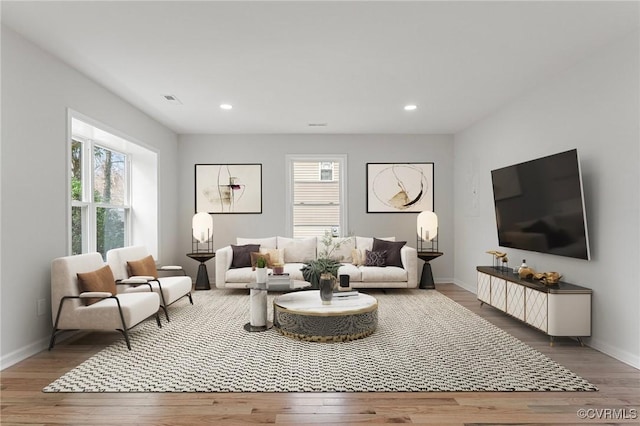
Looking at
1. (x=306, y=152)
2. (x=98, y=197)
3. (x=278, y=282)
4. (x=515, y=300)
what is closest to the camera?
(x=515, y=300)

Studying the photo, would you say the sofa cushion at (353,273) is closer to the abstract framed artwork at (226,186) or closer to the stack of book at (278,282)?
the stack of book at (278,282)

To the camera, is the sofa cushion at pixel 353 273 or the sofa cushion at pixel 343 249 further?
the sofa cushion at pixel 343 249

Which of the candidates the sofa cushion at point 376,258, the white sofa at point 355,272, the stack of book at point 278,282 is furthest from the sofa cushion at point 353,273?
the stack of book at point 278,282

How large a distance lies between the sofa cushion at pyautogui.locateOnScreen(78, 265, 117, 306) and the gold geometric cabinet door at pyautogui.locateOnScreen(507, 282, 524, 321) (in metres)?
4.06

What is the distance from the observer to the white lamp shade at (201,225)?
6527mm

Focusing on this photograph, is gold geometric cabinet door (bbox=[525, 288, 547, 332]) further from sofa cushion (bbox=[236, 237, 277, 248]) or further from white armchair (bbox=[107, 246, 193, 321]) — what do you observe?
sofa cushion (bbox=[236, 237, 277, 248])

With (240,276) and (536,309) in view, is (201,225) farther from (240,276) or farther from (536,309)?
(536,309)

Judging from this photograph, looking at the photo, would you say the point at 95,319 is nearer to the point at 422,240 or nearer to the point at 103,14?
the point at 103,14

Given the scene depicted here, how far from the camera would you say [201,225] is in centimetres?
653

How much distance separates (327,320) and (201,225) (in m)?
3.74

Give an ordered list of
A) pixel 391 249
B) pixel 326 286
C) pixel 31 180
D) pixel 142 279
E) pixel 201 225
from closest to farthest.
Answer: pixel 31 180, pixel 326 286, pixel 142 279, pixel 391 249, pixel 201 225

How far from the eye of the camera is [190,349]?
340cm

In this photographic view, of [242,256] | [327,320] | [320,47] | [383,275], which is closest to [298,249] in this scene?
[242,256]

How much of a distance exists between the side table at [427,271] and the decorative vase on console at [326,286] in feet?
9.76
